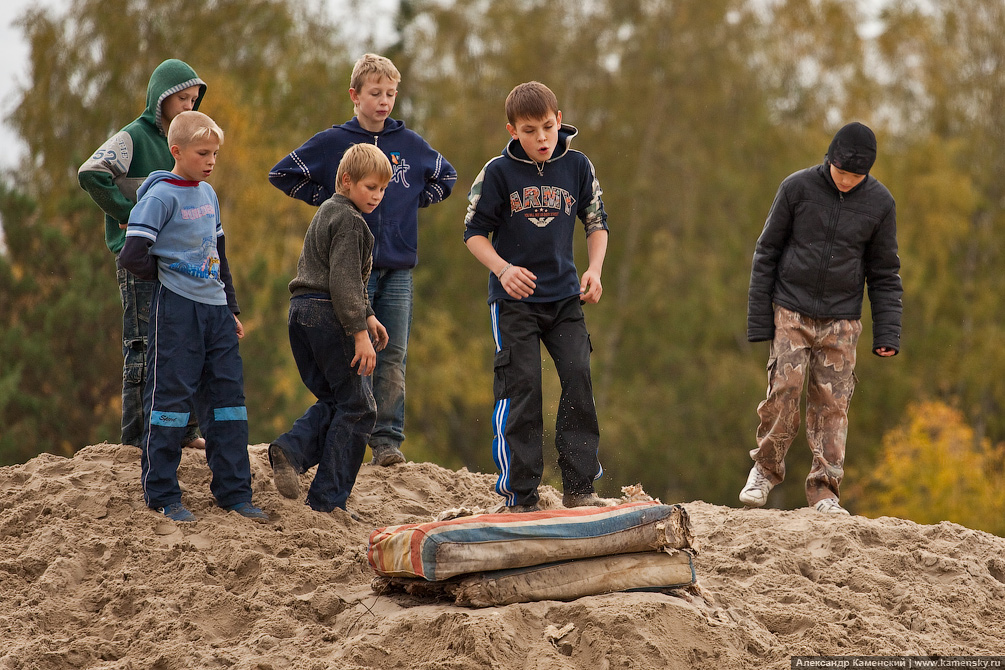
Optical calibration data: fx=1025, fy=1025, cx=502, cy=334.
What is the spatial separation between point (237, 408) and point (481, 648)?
6.30 ft

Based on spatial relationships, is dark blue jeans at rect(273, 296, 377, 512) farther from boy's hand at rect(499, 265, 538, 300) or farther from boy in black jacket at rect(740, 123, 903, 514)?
boy in black jacket at rect(740, 123, 903, 514)

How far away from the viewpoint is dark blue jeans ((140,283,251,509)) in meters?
4.95

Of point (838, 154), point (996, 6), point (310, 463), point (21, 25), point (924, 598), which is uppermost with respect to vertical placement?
point (996, 6)

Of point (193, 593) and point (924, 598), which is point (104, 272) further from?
point (924, 598)

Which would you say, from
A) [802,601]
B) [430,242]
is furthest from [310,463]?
[430,242]

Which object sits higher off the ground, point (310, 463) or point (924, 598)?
point (310, 463)

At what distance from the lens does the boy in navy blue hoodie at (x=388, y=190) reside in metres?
6.08

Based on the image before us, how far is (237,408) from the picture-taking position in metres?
5.14

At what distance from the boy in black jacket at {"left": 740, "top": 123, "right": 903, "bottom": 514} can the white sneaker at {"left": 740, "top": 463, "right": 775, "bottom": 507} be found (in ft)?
0.04

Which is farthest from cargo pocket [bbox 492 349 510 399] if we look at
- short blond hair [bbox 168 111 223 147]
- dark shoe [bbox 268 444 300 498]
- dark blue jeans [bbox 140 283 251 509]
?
short blond hair [bbox 168 111 223 147]

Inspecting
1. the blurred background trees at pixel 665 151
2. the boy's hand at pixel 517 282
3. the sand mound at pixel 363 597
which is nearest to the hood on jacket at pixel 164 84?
the sand mound at pixel 363 597

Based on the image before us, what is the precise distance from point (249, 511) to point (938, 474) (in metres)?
19.6

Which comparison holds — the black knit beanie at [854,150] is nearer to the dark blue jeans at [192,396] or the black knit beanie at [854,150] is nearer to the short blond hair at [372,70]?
A: the short blond hair at [372,70]

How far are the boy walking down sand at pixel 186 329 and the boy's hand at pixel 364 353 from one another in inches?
24.9
